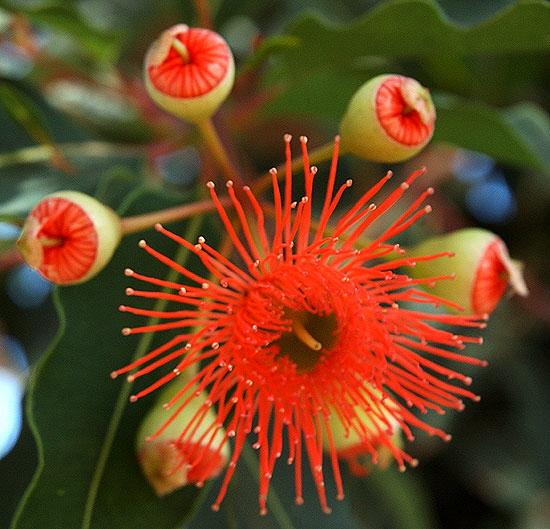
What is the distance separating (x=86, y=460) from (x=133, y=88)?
94cm

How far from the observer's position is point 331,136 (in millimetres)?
1824

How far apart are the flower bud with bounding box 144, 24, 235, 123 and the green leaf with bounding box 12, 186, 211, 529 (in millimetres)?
246

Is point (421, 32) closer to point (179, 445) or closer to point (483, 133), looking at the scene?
point (483, 133)

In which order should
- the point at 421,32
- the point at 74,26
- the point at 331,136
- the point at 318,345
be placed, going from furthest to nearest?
the point at 331,136, the point at 74,26, the point at 421,32, the point at 318,345

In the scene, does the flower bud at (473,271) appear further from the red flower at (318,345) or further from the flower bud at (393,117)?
the flower bud at (393,117)

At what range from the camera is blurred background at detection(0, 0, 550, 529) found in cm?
117

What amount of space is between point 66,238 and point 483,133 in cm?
72

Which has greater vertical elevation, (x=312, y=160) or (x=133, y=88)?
(x=133, y=88)

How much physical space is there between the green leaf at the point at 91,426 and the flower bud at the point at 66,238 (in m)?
0.10

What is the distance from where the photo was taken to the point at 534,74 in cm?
184

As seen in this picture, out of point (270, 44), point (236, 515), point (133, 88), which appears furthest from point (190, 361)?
point (133, 88)

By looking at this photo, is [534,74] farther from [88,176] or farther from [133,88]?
[88,176]

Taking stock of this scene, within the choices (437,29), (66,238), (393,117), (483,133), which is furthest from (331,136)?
(66,238)

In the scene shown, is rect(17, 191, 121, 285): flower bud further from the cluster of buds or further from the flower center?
the flower center
